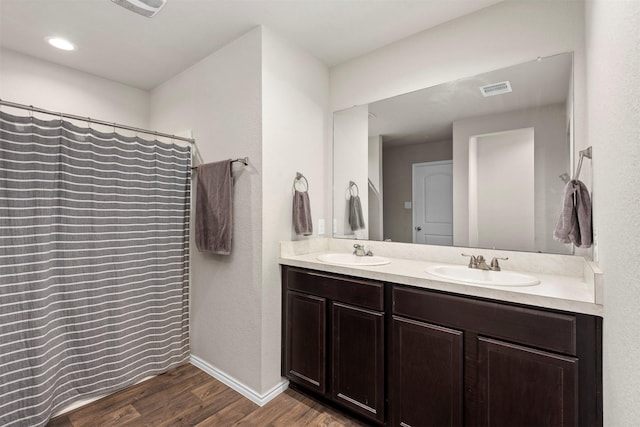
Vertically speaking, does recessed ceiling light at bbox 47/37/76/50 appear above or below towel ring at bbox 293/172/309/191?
above

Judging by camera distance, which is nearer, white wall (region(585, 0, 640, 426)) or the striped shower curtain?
white wall (region(585, 0, 640, 426))

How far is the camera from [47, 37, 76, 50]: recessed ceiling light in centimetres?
212

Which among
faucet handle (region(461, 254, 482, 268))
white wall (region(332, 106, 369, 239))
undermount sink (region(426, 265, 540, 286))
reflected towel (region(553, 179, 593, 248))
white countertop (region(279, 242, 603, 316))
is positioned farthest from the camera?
white wall (region(332, 106, 369, 239))

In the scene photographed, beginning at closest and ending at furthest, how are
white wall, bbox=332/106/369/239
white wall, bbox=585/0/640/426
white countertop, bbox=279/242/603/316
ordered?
white wall, bbox=585/0/640/426, white countertop, bbox=279/242/603/316, white wall, bbox=332/106/369/239

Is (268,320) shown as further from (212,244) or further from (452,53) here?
(452,53)

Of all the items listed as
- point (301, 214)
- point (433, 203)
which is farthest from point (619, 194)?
point (301, 214)

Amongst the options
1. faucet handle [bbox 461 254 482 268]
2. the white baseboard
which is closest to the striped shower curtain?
the white baseboard

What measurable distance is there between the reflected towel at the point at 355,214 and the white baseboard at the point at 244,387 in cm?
128

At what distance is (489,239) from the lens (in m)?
1.79

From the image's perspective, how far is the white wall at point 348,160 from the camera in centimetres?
236

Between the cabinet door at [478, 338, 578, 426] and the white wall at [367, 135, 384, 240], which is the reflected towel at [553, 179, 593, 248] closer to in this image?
the cabinet door at [478, 338, 578, 426]

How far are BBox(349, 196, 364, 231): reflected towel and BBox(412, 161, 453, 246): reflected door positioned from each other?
44cm

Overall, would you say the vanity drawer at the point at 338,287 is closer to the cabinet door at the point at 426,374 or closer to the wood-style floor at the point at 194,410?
the cabinet door at the point at 426,374

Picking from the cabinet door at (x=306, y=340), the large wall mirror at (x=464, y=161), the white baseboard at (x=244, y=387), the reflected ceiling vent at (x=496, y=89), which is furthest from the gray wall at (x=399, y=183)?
the white baseboard at (x=244, y=387)
